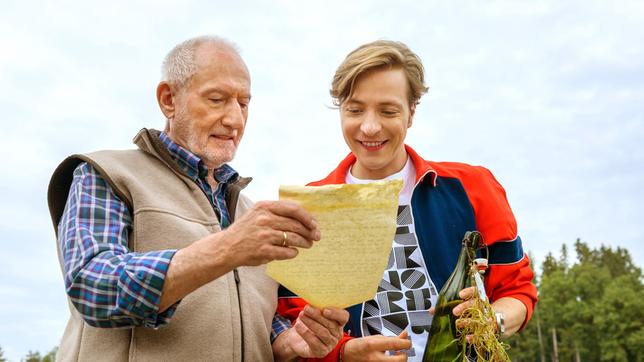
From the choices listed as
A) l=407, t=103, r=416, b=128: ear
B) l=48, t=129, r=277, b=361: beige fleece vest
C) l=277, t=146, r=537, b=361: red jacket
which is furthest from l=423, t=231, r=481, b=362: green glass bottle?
l=407, t=103, r=416, b=128: ear

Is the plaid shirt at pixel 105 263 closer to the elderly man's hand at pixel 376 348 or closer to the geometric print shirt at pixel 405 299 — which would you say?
the elderly man's hand at pixel 376 348

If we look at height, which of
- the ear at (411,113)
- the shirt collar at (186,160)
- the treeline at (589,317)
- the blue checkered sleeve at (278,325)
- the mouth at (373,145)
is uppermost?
the treeline at (589,317)

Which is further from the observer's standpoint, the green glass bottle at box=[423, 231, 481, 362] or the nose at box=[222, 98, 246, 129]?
the nose at box=[222, 98, 246, 129]

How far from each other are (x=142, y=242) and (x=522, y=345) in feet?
301

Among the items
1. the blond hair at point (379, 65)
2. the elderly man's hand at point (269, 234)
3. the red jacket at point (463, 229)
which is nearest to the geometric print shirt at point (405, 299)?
the red jacket at point (463, 229)

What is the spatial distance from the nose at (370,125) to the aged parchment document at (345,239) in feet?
4.53

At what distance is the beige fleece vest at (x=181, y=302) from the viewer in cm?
340

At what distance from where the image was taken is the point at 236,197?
4340 millimetres

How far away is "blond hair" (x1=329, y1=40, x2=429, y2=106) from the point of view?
13.4 ft

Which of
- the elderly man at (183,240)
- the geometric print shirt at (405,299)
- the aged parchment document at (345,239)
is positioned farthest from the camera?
the geometric print shirt at (405,299)

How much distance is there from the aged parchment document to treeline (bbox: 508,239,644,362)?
75732 millimetres

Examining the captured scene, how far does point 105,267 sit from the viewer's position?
120 inches

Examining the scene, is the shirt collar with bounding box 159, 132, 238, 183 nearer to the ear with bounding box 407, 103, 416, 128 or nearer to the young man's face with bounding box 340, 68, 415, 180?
the young man's face with bounding box 340, 68, 415, 180

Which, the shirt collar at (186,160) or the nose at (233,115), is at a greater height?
the nose at (233,115)
